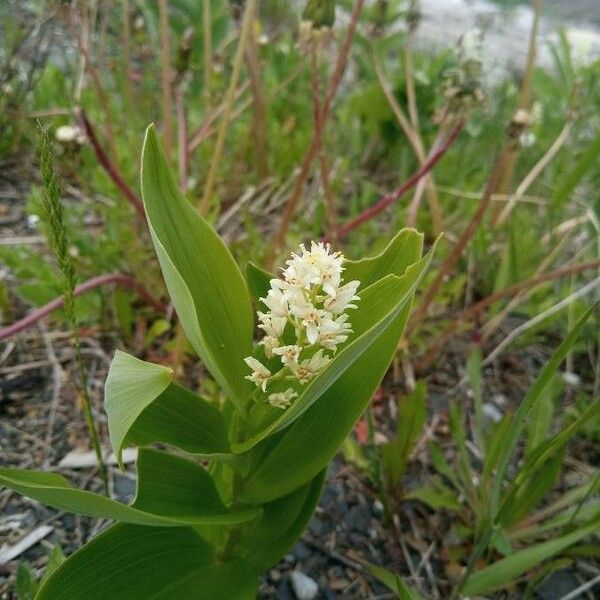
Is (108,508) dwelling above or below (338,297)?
below

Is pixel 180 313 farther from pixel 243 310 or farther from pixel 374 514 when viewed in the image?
pixel 374 514

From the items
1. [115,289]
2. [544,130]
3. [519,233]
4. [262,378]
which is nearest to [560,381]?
[519,233]

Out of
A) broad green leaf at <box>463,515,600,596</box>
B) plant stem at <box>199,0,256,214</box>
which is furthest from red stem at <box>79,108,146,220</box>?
broad green leaf at <box>463,515,600,596</box>

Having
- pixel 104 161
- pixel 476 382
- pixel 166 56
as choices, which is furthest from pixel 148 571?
pixel 166 56

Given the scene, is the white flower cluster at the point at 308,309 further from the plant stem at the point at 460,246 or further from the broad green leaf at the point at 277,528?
the plant stem at the point at 460,246

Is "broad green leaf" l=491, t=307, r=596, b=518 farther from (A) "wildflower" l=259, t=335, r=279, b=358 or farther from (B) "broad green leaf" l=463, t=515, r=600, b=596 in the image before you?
(A) "wildflower" l=259, t=335, r=279, b=358

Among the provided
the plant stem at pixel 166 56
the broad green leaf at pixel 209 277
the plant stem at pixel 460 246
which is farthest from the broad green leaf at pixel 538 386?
the plant stem at pixel 166 56
